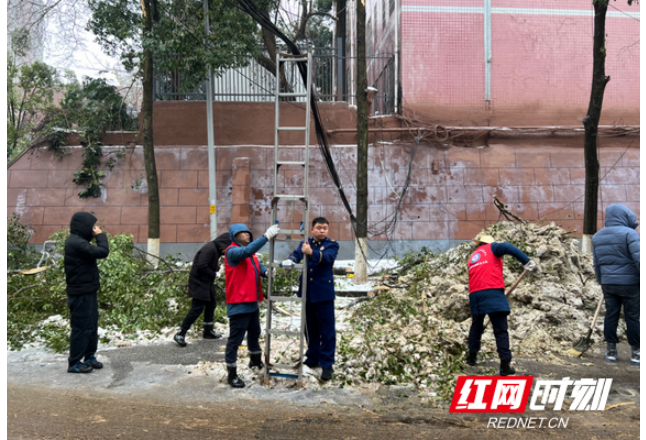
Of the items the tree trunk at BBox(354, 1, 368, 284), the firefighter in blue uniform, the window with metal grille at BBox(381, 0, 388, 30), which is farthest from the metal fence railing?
the firefighter in blue uniform

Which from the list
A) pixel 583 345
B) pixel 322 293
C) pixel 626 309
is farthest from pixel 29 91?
pixel 626 309

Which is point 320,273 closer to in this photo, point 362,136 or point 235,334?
point 235,334

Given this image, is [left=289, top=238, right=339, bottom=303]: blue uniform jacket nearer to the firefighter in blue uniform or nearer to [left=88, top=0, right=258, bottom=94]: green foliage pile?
the firefighter in blue uniform

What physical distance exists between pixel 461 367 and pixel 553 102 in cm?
1186

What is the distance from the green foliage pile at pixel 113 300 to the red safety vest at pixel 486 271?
4.26m

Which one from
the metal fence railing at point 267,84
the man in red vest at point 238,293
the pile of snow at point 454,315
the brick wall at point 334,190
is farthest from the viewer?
the metal fence railing at point 267,84

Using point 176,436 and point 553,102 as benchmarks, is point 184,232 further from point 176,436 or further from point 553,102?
point 553,102

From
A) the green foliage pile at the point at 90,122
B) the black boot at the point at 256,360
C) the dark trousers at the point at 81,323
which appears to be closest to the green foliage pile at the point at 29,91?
the green foliage pile at the point at 90,122

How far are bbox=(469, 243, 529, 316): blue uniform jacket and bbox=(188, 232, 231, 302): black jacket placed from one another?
3.49m

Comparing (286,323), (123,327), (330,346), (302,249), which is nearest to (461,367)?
(330,346)

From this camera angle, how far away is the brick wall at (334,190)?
14.1 meters

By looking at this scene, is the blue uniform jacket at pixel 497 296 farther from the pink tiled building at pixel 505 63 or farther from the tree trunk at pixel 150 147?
the pink tiled building at pixel 505 63

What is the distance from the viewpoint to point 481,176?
Answer: 14.3m

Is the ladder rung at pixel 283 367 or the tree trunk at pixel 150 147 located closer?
the ladder rung at pixel 283 367
